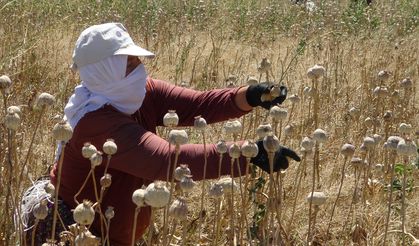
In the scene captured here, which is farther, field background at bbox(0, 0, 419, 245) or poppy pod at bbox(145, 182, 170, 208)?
field background at bbox(0, 0, 419, 245)

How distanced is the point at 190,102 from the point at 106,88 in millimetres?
466

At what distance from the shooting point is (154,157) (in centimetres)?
199

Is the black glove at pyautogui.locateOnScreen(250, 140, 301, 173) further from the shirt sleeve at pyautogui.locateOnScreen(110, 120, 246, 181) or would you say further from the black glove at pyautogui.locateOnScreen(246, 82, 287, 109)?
the black glove at pyautogui.locateOnScreen(246, 82, 287, 109)

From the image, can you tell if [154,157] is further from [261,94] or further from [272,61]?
[272,61]

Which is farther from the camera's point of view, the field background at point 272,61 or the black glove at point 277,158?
the field background at point 272,61

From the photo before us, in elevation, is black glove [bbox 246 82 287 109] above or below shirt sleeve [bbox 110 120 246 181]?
above

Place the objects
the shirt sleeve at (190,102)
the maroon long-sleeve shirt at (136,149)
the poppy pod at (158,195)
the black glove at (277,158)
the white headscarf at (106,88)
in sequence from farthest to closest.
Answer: the shirt sleeve at (190,102), the white headscarf at (106,88), the maroon long-sleeve shirt at (136,149), the black glove at (277,158), the poppy pod at (158,195)

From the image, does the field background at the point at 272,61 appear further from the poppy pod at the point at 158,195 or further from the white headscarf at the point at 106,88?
the poppy pod at the point at 158,195

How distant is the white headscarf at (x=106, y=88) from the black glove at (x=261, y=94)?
39 cm

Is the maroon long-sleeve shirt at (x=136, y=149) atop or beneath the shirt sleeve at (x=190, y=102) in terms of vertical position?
beneath

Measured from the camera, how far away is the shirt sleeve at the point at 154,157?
76.0 inches

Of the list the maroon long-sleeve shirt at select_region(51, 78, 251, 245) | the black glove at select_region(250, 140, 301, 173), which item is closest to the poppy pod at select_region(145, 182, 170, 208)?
the maroon long-sleeve shirt at select_region(51, 78, 251, 245)

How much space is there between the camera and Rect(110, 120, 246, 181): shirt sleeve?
1.93 meters

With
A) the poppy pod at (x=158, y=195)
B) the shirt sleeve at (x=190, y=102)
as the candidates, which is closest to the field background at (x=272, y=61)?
the shirt sleeve at (x=190, y=102)
